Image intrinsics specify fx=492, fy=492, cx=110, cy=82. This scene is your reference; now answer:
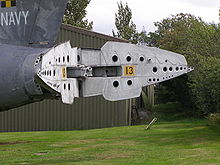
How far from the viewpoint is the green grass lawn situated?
1259 centimetres

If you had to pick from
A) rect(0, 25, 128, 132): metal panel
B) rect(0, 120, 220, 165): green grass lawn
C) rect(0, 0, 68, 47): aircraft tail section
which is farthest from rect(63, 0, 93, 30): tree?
rect(0, 0, 68, 47): aircraft tail section

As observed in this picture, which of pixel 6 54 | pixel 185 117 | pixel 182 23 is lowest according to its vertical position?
pixel 185 117

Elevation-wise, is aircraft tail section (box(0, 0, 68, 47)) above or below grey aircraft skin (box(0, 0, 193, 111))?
above

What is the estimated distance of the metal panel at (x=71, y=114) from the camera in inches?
1032

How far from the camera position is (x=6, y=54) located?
824 centimetres

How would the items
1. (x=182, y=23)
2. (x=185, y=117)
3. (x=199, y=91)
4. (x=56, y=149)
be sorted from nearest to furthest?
(x=56, y=149) → (x=199, y=91) → (x=185, y=117) → (x=182, y=23)

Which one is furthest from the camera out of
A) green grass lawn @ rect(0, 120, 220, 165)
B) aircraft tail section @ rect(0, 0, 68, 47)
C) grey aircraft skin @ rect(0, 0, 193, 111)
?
green grass lawn @ rect(0, 120, 220, 165)

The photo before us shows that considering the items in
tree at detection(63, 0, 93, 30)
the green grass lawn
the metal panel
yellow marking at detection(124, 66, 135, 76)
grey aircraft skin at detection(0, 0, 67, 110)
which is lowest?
the green grass lawn

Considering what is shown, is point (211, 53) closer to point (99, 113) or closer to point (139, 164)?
point (99, 113)

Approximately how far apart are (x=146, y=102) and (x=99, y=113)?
49.4ft

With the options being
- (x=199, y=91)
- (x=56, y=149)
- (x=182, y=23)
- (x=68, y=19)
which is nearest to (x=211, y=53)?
(x=199, y=91)

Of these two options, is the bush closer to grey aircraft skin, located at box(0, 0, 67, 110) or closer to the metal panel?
the metal panel

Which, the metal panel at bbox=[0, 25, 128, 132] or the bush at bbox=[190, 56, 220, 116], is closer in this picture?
the bush at bbox=[190, 56, 220, 116]

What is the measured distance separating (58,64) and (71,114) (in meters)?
19.3
